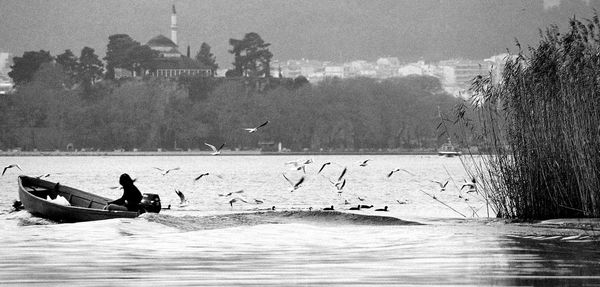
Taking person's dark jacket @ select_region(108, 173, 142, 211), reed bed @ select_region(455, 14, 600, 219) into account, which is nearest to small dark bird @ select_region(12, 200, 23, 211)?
person's dark jacket @ select_region(108, 173, 142, 211)

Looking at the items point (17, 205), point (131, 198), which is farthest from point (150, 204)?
point (17, 205)

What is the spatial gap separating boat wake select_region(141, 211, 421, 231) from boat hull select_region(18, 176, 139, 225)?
1.25 metres

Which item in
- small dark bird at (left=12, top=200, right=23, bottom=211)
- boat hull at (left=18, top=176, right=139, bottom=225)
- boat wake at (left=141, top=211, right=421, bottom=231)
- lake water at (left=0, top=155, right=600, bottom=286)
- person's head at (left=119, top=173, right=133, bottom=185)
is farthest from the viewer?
small dark bird at (left=12, top=200, right=23, bottom=211)

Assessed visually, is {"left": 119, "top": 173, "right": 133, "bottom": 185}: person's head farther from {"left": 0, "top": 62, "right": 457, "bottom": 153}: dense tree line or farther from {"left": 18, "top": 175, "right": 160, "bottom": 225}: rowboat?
{"left": 0, "top": 62, "right": 457, "bottom": 153}: dense tree line

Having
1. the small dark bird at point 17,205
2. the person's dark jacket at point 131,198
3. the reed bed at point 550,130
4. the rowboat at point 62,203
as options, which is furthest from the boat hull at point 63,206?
the reed bed at point 550,130

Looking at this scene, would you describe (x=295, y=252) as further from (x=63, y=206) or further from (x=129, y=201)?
(x=63, y=206)

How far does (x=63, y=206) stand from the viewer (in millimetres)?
30688

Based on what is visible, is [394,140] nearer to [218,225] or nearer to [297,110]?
[297,110]

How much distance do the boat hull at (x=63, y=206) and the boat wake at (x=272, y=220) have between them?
1249 mm

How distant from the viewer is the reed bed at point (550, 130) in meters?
22.5

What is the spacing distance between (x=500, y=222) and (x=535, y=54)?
3.46 metres

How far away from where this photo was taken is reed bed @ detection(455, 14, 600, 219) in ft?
73.7

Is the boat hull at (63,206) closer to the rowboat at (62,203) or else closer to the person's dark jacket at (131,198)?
→ the rowboat at (62,203)

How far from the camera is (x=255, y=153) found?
187500mm
